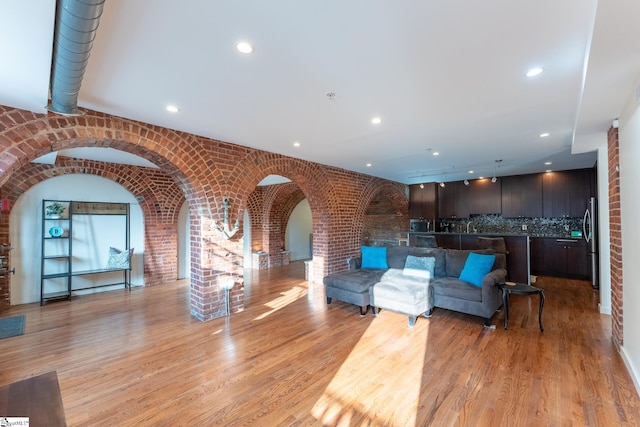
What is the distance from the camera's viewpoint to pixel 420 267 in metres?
4.41

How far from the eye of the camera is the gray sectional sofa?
11.4 feet

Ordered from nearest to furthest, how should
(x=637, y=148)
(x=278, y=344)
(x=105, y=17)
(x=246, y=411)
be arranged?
(x=105, y=17)
(x=246, y=411)
(x=637, y=148)
(x=278, y=344)

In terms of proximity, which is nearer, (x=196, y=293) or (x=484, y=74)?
(x=484, y=74)

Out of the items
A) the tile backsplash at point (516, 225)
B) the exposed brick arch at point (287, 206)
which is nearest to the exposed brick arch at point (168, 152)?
the exposed brick arch at point (287, 206)

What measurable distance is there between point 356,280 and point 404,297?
776 mm

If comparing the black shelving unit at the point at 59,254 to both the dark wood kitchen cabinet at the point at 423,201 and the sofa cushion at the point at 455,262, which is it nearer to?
the sofa cushion at the point at 455,262

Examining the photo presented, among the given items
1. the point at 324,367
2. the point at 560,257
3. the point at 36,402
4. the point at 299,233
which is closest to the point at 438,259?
the point at 324,367

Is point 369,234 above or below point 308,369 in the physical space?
above

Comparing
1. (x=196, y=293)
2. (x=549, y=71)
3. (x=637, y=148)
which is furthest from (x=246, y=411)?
(x=637, y=148)

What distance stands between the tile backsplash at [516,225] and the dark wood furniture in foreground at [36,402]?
27.8 ft

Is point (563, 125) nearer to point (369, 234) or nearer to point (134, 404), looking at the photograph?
point (134, 404)

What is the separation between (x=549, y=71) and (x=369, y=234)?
23.5 ft

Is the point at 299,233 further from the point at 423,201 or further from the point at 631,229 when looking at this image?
the point at 631,229

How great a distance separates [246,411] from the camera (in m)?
2.02
